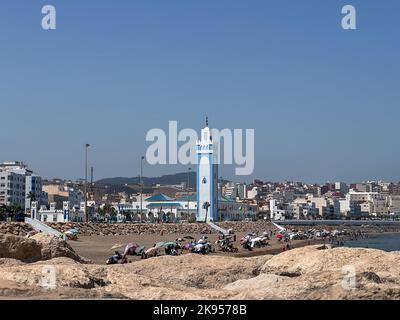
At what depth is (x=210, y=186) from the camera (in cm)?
11588

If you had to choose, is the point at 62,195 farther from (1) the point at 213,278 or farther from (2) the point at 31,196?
(1) the point at 213,278

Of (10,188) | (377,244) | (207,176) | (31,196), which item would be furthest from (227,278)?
(10,188)

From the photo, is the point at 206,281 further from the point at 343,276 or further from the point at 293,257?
the point at 343,276

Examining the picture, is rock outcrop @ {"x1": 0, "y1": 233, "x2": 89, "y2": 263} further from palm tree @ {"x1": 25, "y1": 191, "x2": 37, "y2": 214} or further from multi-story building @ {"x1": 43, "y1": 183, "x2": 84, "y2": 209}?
multi-story building @ {"x1": 43, "y1": 183, "x2": 84, "y2": 209}

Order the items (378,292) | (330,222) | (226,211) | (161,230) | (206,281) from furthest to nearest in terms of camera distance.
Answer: (330,222) → (226,211) → (161,230) → (206,281) → (378,292)

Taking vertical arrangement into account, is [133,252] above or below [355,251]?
below

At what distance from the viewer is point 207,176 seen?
11481cm

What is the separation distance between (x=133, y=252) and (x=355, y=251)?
27902mm

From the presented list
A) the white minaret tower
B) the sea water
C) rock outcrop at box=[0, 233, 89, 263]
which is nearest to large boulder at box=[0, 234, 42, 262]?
rock outcrop at box=[0, 233, 89, 263]

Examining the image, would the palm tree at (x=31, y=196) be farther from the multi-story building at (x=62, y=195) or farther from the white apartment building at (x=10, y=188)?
the multi-story building at (x=62, y=195)

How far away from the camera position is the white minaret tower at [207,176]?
114m

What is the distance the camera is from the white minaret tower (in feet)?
374
